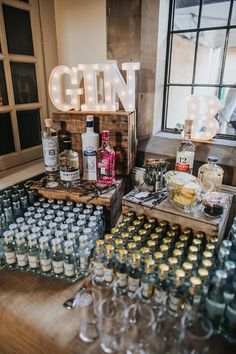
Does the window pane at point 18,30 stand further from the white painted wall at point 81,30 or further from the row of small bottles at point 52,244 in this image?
the row of small bottles at point 52,244

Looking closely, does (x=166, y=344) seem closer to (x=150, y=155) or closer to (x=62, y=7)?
Answer: (x=150, y=155)

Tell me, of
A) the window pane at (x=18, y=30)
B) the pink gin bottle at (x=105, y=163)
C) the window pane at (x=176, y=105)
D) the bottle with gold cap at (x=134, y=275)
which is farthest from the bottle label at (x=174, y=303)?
the window pane at (x=18, y=30)

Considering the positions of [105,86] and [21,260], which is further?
[105,86]

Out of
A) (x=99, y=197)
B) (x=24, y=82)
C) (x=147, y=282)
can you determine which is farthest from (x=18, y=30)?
(x=147, y=282)

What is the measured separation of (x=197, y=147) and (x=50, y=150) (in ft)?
2.70

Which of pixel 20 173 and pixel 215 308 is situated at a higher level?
pixel 20 173

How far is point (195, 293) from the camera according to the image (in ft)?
2.63

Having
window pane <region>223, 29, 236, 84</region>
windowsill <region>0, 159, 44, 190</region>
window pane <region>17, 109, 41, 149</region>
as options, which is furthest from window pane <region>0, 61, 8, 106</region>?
window pane <region>223, 29, 236, 84</region>

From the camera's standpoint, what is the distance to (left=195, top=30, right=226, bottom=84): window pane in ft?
4.96

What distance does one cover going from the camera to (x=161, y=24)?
1.46 meters

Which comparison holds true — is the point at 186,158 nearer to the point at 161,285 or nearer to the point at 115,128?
the point at 115,128

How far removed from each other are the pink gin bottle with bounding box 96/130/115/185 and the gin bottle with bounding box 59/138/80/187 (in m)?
0.13

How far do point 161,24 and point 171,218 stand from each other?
3.57 ft

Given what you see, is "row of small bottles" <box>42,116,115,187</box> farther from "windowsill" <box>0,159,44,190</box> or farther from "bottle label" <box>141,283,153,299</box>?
"bottle label" <box>141,283,153,299</box>
